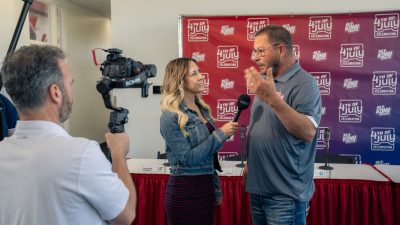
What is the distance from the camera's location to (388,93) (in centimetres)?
360

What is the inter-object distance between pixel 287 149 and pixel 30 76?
3.47 ft

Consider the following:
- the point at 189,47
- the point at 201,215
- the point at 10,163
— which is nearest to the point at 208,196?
the point at 201,215

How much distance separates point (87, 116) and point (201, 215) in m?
5.51

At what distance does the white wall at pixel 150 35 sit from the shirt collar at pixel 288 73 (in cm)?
250

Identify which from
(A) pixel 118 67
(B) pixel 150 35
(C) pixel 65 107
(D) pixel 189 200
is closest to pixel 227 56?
(B) pixel 150 35

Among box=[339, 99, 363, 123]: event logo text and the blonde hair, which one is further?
A: box=[339, 99, 363, 123]: event logo text

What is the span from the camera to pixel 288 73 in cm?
161

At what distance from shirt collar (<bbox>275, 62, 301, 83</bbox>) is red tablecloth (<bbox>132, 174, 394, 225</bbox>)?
3.61 ft

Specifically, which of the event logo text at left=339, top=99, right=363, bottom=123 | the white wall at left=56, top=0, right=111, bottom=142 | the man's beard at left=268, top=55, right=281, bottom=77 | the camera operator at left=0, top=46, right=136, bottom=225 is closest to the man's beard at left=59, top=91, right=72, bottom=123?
the camera operator at left=0, top=46, right=136, bottom=225

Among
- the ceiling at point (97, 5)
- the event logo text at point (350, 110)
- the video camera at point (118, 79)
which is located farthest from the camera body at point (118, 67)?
the ceiling at point (97, 5)

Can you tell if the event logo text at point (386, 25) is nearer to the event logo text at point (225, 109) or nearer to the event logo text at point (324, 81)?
the event logo text at point (324, 81)

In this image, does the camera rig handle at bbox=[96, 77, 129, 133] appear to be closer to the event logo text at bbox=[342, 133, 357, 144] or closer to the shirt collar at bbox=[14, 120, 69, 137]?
the shirt collar at bbox=[14, 120, 69, 137]

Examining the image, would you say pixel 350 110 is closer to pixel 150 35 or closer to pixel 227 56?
pixel 227 56

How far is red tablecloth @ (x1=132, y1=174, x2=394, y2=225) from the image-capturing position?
2398 millimetres
